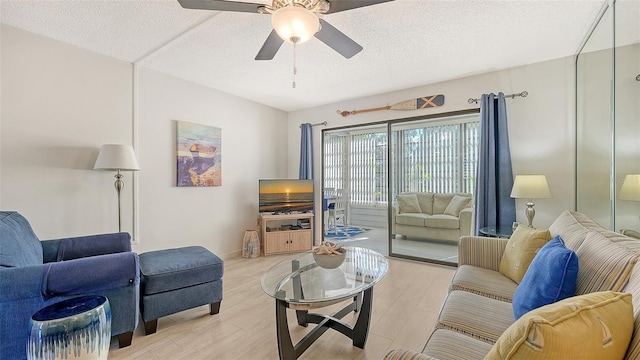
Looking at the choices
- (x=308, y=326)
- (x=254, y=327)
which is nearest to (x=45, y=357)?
(x=254, y=327)

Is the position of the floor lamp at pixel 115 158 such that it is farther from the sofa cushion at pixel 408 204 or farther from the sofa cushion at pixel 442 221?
A: the sofa cushion at pixel 442 221

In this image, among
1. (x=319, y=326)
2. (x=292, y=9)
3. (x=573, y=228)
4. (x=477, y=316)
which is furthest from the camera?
(x=319, y=326)

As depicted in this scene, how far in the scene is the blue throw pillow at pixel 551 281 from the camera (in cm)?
108

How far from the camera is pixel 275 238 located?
417cm

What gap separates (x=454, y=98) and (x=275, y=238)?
10.7 feet

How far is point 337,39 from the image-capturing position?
76.3 inches

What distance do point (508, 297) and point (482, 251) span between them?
0.56 meters

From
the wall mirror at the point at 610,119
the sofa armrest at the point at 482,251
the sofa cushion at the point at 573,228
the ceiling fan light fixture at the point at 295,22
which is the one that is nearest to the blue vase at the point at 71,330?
the ceiling fan light fixture at the point at 295,22

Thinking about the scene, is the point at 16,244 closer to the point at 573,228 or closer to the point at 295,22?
the point at 295,22

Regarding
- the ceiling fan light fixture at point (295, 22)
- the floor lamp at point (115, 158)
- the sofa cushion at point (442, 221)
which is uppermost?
the ceiling fan light fixture at point (295, 22)

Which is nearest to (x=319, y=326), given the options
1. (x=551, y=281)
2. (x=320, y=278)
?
(x=320, y=278)

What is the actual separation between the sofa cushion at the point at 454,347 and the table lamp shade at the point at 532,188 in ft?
6.93

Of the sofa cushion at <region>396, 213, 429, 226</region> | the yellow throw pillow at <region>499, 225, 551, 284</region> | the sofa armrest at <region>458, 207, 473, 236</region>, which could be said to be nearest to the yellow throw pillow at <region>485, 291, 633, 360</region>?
the yellow throw pillow at <region>499, 225, 551, 284</region>

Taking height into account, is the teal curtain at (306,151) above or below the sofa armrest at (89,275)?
above
